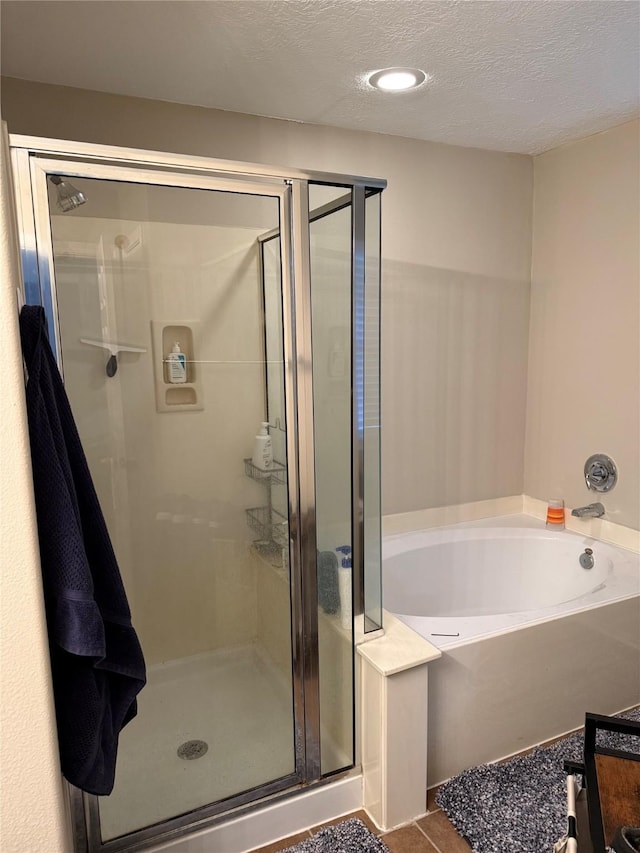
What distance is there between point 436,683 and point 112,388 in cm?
138

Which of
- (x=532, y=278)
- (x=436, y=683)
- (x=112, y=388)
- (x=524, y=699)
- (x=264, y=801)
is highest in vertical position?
(x=532, y=278)

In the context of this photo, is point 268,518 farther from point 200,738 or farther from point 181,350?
point 200,738

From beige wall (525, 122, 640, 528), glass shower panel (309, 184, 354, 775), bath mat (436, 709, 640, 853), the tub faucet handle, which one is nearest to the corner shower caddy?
glass shower panel (309, 184, 354, 775)

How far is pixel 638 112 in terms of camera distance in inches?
95.5

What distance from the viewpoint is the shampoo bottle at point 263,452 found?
6.11 feet

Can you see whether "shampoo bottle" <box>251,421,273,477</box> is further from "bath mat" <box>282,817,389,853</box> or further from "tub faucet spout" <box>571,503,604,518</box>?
"tub faucet spout" <box>571,503,604,518</box>

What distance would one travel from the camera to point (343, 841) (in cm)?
179

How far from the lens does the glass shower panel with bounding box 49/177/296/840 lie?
1.72 m

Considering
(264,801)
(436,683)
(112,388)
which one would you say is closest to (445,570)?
(436,683)

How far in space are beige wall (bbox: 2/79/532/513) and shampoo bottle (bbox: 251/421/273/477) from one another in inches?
39.0

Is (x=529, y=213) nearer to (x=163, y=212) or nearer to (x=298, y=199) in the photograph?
(x=298, y=199)

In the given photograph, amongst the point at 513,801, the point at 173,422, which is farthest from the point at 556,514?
the point at 173,422

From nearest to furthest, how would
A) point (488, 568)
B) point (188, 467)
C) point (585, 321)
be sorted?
1. point (188, 467)
2. point (585, 321)
3. point (488, 568)

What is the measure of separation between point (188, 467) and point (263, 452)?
0.44 metres
